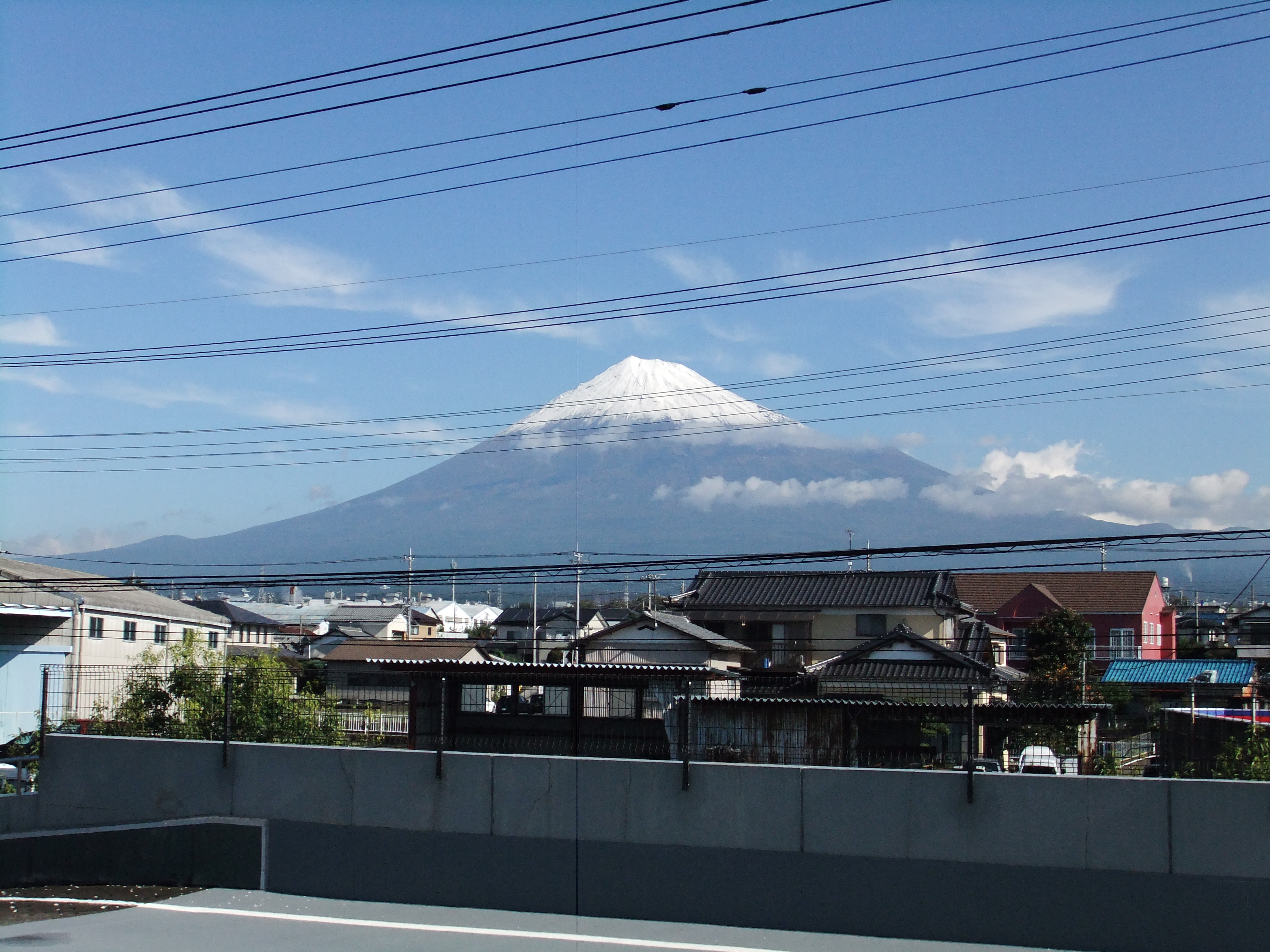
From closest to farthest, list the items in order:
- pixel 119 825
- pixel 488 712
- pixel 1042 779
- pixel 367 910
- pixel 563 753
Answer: pixel 1042 779
pixel 367 910
pixel 119 825
pixel 563 753
pixel 488 712

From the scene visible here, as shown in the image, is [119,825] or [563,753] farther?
[563,753]

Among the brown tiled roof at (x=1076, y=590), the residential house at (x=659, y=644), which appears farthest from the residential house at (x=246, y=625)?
the brown tiled roof at (x=1076, y=590)

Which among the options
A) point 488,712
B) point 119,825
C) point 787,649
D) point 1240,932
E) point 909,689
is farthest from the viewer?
point 787,649

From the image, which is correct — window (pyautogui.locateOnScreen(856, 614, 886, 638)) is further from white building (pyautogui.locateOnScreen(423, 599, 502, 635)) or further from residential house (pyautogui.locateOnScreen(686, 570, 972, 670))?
white building (pyautogui.locateOnScreen(423, 599, 502, 635))

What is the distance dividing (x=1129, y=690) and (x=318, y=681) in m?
29.1

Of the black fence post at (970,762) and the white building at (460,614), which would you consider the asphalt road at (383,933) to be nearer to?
the black fence post at (970,762)

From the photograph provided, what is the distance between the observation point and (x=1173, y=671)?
160ft

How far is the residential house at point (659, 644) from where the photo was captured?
38156mm

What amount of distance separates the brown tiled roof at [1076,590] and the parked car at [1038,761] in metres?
45.3

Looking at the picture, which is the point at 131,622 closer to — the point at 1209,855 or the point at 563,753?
the point at 563,753

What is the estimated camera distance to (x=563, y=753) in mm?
20562

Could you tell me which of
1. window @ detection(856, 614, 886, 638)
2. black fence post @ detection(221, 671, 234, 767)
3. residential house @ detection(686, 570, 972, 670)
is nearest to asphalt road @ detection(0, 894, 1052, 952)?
black fence post @ detection(221, 671, 234, 767)

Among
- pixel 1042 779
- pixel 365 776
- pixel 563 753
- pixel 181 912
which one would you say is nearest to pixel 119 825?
pixel 181 912

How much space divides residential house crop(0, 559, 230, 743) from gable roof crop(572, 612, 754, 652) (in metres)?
14.3
